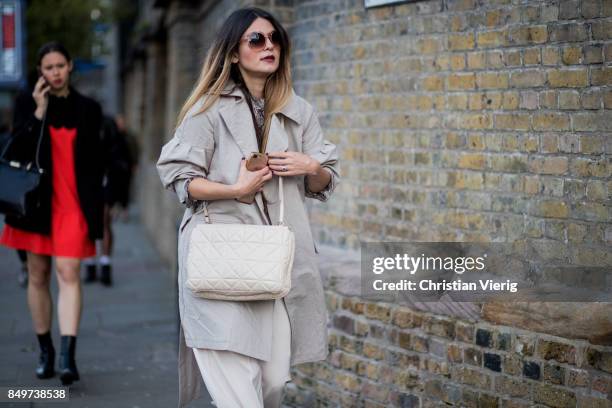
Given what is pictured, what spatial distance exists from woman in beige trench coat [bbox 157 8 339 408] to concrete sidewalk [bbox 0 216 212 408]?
217cm

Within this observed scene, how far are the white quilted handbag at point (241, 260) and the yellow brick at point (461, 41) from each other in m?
1.75

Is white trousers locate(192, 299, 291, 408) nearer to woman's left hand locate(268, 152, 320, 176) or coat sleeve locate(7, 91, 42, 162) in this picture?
woman's left hand locate(268, 152, 320, 176)

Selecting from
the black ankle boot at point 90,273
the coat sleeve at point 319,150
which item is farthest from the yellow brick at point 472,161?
the black ankle boot at point 90,273

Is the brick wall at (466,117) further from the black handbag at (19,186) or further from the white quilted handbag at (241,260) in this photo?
the black handbag at (19,186)

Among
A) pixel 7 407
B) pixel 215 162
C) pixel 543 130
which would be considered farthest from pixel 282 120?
pixel 7 407

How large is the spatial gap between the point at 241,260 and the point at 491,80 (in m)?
1.79

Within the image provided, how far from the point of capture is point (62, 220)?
617cm

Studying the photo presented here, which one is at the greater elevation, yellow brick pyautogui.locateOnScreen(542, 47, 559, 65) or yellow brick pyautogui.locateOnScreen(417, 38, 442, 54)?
yellow brick pyautogui.locateOnScreen(417, 38, 442, 54)

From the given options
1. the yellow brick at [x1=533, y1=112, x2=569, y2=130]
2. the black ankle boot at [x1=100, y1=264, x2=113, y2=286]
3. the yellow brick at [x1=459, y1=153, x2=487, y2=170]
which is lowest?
the black ankle boot at [x1=100, y1=264, x2=113, y2=286]

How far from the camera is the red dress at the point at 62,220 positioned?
241 inches

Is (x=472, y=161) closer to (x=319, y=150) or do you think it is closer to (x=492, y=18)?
(x=492, y=18)

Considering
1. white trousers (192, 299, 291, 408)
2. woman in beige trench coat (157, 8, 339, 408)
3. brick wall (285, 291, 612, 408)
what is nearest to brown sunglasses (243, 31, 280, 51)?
woman in beige trench coat (157, 8, 339, 408)

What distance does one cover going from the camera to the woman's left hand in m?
3.82

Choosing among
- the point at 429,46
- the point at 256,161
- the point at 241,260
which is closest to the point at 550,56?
the point at 429,46
